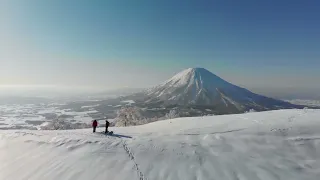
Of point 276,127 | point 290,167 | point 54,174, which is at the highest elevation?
point 276,127

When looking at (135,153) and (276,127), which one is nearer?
(135,153)

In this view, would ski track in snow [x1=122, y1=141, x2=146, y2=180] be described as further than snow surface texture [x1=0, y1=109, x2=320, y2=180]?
No

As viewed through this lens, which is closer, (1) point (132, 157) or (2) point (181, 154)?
(1) point (132, 157)

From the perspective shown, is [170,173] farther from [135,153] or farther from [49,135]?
[49,135]

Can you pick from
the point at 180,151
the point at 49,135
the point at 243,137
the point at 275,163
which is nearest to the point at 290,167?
the point at 275,163

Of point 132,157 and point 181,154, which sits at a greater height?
point 181,154

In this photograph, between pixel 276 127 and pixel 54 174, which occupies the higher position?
pixel 276 127

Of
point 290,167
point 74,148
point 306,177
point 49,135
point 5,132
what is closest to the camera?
point 306,177

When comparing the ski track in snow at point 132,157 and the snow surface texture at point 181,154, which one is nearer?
the ski track in snow at point 132,157
